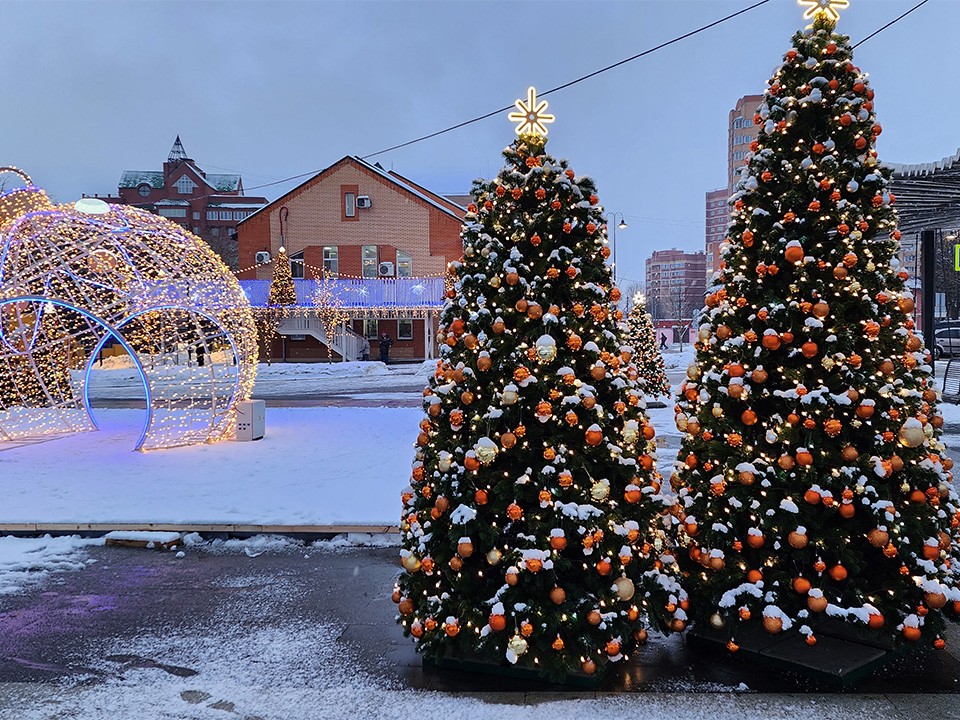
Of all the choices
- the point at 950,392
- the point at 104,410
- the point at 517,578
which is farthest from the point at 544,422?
the point at 950,392

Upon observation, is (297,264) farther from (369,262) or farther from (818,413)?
(818,413)

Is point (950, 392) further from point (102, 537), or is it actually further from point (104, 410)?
point (104, 410)

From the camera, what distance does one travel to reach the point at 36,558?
7008 mm

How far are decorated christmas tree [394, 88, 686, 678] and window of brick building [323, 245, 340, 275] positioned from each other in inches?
1419

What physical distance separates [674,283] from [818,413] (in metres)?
138

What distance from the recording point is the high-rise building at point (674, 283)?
10500 centimetres

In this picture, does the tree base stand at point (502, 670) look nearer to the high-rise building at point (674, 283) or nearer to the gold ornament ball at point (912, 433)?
the gold ornament ball at point (912, 433)

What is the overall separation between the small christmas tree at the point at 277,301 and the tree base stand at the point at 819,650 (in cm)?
3272

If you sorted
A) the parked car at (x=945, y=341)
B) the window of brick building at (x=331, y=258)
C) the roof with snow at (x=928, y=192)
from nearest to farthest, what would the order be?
the roof with snow at (x=928, y=192)
the parked car at (x=945, y=341)
the window of brick building at (x=331, y=258)

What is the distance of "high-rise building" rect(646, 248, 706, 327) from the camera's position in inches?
4134

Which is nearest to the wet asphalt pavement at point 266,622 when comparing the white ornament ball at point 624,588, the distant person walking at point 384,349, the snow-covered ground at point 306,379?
the white ornament ball at point 624,588

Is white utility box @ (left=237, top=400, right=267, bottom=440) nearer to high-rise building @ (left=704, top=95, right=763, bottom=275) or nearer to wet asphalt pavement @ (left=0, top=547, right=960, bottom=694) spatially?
wet asphalt pavement @ (left=0, top=547, right=960, bottom=694)

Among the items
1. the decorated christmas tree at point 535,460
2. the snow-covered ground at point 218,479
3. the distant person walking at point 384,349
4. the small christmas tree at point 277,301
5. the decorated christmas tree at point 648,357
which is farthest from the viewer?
the distant person walking at point 384,349

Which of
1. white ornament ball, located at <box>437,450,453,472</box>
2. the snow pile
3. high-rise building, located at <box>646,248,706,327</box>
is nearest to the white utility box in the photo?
the snow pile
